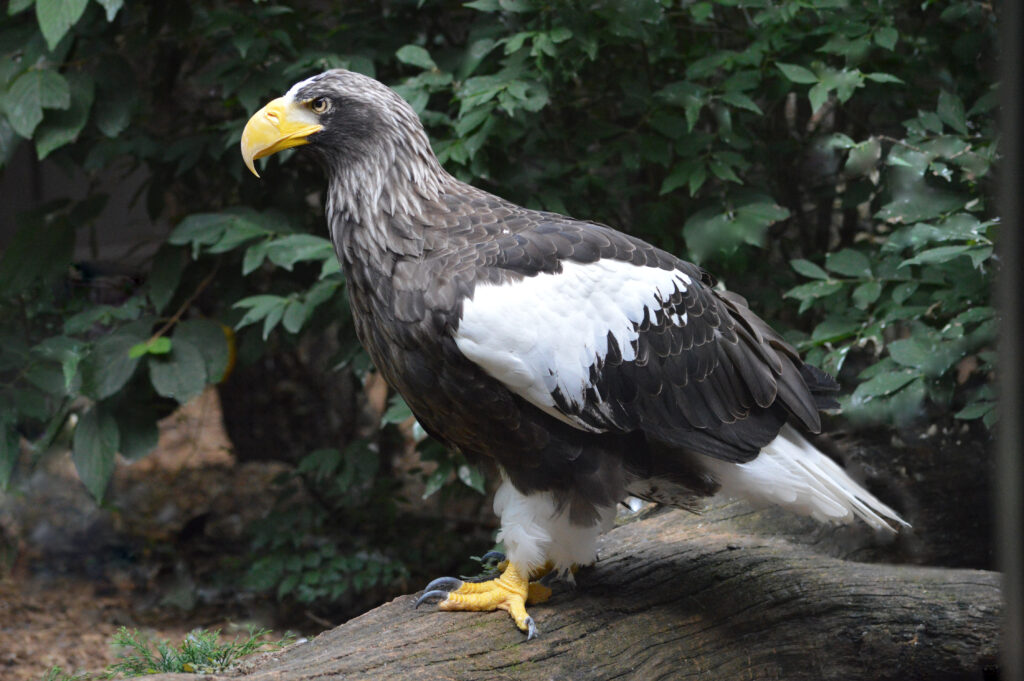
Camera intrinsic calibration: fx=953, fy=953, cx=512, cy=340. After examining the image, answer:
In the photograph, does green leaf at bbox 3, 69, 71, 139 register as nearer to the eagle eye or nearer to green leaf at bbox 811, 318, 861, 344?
the eagle eye

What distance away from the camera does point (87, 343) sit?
3465 millimetres

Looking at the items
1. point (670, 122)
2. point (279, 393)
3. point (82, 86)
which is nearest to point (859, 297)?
point (670, 122)

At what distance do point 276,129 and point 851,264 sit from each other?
1.97m

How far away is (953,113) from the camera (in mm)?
3092

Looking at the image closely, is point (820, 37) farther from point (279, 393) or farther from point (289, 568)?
point (279, 393)

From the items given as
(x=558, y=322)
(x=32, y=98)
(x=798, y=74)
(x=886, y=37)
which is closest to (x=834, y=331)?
(x=798, y=74)

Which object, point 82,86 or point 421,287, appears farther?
point 82,86

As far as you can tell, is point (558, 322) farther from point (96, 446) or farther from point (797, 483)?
point (96, 446)

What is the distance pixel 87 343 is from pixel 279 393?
192 centimetres

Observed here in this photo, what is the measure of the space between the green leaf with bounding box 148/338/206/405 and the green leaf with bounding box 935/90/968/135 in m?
2.69

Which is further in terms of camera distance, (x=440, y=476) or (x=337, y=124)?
(x=440, y=476)

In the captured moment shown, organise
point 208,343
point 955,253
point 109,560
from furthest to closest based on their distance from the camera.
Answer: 1. point 109,560
2. point 208,343
3. point 955,253

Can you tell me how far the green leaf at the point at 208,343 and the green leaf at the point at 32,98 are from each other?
85cm

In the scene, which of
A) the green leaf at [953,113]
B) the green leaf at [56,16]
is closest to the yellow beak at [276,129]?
the green leaf at [56,16]
